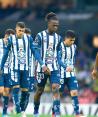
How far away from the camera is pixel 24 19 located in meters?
37.4

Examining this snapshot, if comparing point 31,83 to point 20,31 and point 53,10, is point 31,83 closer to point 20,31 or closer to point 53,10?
point 20,31

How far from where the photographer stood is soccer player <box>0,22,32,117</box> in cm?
2248

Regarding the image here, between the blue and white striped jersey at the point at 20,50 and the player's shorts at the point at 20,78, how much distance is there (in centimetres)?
11

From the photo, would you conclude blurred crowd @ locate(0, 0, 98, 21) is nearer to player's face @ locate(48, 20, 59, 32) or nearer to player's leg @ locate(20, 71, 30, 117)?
player's leg @ locate(20, 71, 30, 117)

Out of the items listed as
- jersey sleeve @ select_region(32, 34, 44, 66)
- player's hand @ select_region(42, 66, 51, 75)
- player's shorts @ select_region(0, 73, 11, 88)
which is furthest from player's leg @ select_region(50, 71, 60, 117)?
player's shorts @ select_region(0, 73, 11, 88)

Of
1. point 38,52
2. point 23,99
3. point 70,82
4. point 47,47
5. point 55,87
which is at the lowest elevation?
point 23,99

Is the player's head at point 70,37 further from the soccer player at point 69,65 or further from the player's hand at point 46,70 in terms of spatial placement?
the player's hand at point 46,70

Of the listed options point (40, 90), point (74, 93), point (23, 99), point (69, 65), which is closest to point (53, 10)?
point (69, 65)

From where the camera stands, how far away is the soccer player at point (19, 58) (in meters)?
22.5

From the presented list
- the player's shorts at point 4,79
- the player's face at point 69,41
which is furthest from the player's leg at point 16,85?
the player's face at point 69,41

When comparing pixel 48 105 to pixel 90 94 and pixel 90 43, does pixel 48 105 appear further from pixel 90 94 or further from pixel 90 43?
pixel 90 43

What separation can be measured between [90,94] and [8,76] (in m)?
8.60

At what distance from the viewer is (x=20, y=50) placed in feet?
74.0

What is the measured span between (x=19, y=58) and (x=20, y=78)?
464 mm
